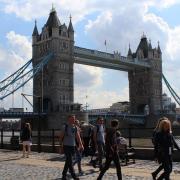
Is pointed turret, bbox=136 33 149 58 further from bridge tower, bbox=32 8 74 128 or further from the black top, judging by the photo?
the black top

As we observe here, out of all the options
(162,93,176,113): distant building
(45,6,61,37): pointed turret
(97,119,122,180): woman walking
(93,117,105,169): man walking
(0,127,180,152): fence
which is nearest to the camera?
(97,119,122,180): woman walking

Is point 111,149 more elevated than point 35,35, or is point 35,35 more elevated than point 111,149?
point 35,35

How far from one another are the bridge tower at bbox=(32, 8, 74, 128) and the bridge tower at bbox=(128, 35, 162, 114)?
28.3 m

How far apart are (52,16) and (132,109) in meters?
34.8

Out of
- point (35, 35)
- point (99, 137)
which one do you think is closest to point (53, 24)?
point (35, 35)

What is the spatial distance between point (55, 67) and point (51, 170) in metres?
83.3

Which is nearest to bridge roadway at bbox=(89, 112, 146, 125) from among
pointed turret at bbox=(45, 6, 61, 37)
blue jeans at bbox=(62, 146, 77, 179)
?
pointed turret at bbox=(45, 6, 61, 37)

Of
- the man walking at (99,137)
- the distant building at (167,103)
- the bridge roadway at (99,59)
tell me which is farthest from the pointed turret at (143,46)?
the man walking at (99,137)

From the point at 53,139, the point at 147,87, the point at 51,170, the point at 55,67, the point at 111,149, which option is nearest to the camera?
the point at 111,149

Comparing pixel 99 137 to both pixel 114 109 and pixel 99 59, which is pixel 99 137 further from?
pixel 114 109

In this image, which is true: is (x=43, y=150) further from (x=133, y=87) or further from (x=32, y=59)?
(x=133, y=87)

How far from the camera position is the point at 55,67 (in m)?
96.8

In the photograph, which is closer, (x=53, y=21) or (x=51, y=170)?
(x=51, y=170)

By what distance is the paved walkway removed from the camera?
12297 mm
